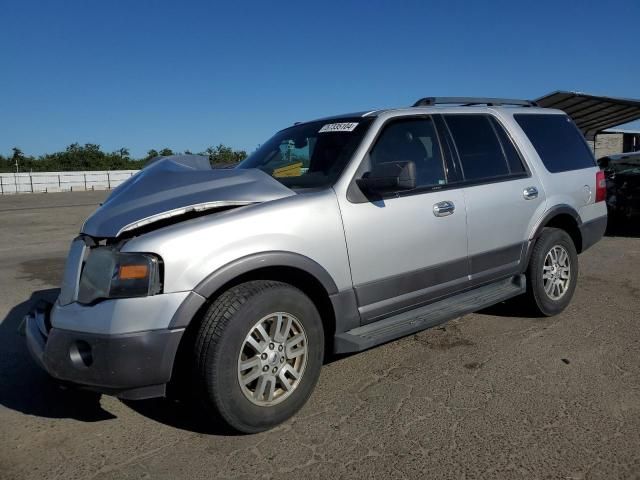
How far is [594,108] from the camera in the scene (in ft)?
37.7

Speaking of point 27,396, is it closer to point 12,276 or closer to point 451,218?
point 451,218

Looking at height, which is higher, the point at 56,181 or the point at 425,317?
the point at 56,181

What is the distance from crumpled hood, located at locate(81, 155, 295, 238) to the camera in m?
2.83

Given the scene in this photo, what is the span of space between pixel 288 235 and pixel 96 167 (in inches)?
2917

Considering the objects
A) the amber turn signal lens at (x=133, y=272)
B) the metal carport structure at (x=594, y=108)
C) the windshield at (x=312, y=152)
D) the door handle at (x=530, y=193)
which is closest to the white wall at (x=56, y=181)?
the metal carport structure at (x=594, y=108)

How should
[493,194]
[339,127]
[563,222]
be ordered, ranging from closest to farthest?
[339,127] → [493,194] → [563,222]

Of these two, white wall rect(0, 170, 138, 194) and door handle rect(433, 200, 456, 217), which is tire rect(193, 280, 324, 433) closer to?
door handle rect(433, 200, 456, 217)

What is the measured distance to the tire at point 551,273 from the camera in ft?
15.0

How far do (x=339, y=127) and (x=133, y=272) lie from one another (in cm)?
188

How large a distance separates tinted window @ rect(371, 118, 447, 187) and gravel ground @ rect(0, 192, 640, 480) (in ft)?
4.43

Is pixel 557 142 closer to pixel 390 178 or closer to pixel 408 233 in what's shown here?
pixel 408 233

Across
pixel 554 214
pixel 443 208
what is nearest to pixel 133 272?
pixel 443 208

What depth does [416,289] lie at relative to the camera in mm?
3672

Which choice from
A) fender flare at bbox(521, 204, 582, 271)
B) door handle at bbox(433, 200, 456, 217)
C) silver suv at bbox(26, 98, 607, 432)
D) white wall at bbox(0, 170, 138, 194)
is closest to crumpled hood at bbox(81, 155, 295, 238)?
silver suv at bbox(26, 98, 607, 432)
